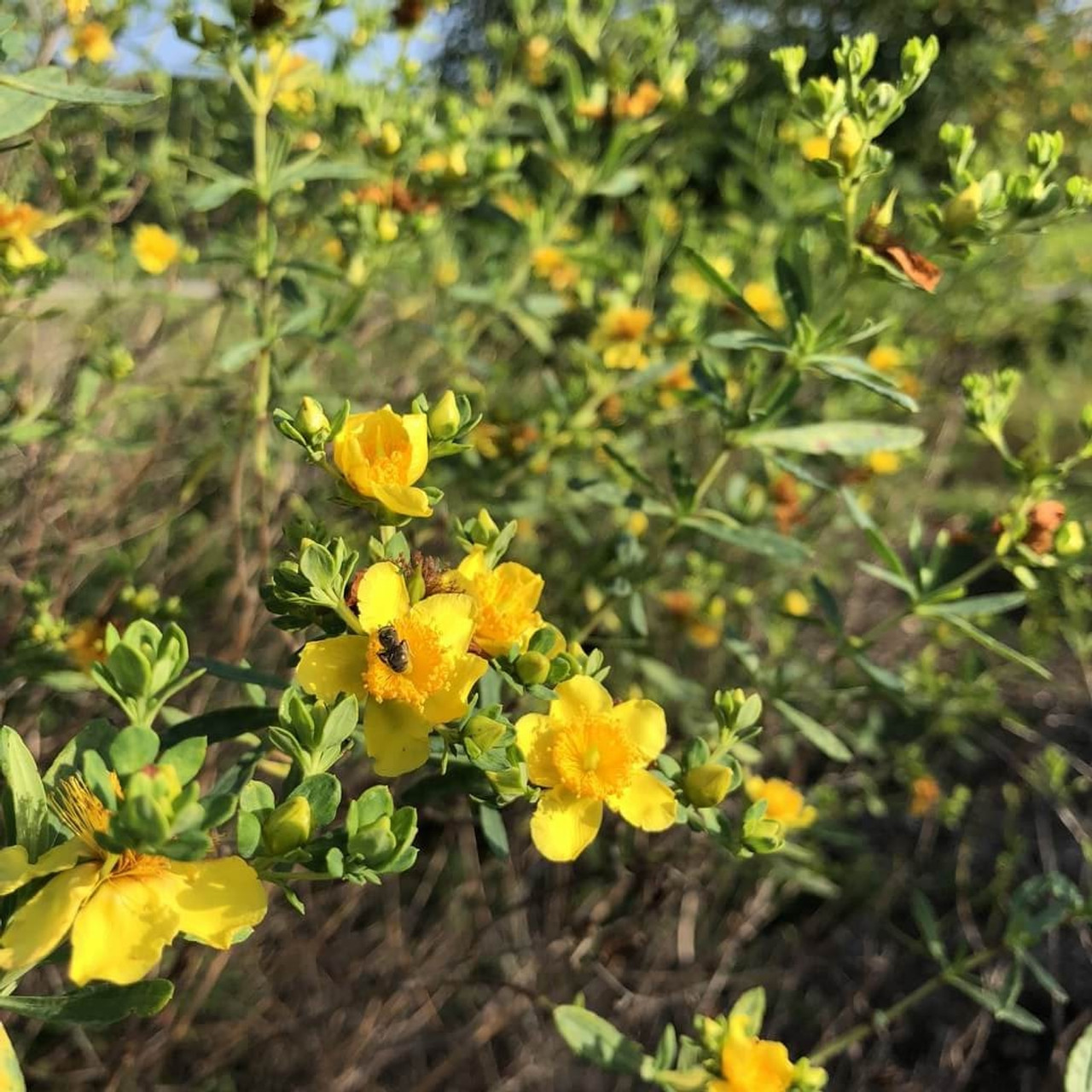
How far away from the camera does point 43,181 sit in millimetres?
2375

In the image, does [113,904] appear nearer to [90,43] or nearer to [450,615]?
[450,615]

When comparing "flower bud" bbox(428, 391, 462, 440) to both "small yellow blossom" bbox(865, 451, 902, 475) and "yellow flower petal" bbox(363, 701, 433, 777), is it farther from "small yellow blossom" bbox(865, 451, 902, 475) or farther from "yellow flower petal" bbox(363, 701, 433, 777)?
"small yellow blossom" bbox(865, 451, 902, 475)

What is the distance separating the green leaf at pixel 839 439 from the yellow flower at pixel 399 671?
0.69m

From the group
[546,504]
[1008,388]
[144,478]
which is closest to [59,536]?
[144,478]

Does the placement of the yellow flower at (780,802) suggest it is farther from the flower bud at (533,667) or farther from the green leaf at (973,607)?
the flower bud at (533,667)

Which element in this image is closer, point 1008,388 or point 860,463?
point 1008,388

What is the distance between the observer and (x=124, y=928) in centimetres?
72

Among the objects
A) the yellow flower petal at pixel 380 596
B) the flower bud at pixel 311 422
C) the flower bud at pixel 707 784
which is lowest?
the flower bud at pixel 707 784

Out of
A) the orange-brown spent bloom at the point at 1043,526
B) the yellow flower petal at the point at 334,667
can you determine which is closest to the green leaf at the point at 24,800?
the yellow flower petal at the point at 334,667

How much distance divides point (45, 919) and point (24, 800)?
11cm

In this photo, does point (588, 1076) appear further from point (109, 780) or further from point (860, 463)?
point (109, 780)

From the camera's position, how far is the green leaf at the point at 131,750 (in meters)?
0.70

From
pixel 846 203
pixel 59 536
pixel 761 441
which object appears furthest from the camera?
pixel 59 536

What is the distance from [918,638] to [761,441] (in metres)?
1.94
